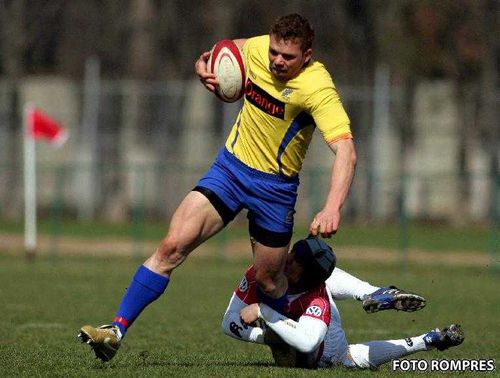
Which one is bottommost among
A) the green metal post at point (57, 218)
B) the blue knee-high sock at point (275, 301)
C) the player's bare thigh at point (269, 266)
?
the green metal post at point (57, 218)

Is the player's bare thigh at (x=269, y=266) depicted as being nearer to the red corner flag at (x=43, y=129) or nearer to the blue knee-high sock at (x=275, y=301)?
the blue knee-high sock at (x=275, y=301)

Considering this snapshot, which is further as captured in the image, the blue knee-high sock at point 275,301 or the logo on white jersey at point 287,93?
the blue knee-high sock at point 275,301

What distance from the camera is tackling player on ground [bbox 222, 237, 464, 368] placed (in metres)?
8.04

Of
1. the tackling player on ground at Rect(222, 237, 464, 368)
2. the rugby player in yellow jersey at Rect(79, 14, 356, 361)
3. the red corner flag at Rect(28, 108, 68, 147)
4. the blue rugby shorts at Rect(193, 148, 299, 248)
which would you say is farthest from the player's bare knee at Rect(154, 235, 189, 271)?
the red corner flag at Rect(28, 108, 68, 147)

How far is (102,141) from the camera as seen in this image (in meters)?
32.8

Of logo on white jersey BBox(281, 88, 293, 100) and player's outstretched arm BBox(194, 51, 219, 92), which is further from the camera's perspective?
player's outstretched arm BBox(194, 51, 219, 92)

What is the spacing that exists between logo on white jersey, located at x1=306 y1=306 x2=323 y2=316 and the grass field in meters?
0.36

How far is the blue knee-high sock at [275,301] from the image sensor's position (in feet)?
26.9

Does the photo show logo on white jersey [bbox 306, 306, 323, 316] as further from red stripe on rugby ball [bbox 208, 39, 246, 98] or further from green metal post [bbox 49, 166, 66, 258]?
green metal post [bbox 49, 166, 66, 258]

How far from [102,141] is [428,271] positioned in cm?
1270

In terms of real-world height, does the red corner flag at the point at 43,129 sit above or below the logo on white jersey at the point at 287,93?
below

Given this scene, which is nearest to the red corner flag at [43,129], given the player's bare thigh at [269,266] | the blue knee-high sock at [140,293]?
the blue knee-high sock at [140,293]

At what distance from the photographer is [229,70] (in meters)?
8.16

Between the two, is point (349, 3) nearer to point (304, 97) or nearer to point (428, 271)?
point (428, 271)
